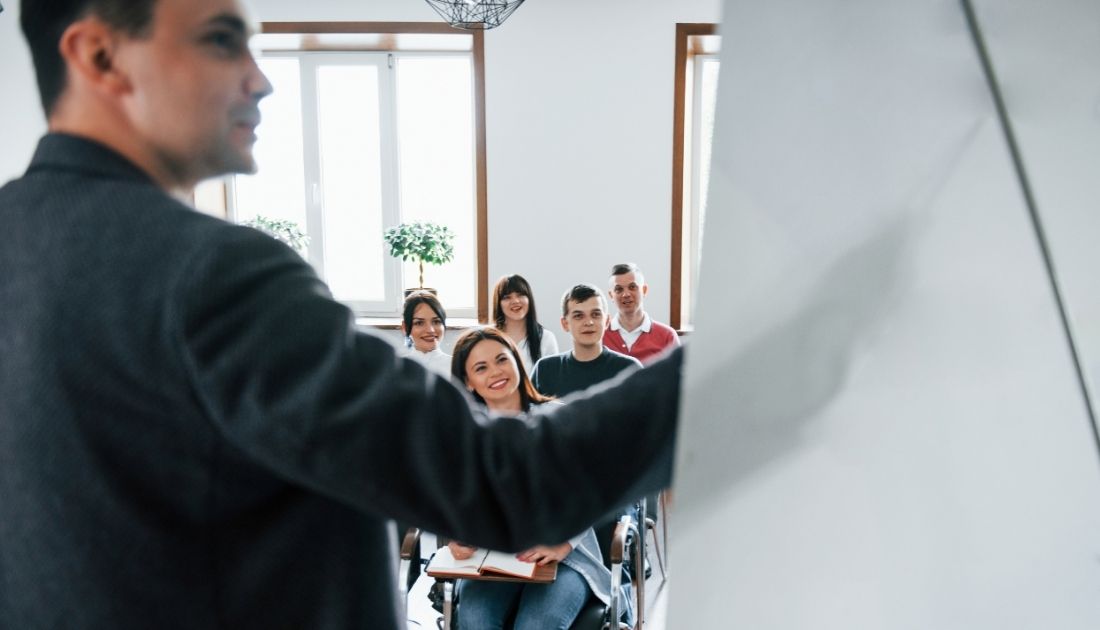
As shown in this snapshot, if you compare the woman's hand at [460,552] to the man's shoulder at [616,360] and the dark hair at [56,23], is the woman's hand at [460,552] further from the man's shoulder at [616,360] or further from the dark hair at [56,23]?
the dark hair at [56,23]

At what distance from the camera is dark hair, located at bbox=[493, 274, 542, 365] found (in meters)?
4.23

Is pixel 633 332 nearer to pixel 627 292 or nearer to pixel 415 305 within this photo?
pixel 627 292

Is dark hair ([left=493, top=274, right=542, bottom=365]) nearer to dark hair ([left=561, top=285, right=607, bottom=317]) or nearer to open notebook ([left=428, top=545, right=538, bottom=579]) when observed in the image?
dark hair ([left=561, top=285, right=607, bottom=317])

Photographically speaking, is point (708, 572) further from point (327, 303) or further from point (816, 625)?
point (327, 303)

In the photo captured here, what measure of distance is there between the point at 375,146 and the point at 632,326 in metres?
2.26

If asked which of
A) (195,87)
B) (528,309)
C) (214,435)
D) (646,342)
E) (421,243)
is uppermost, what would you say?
(195,87)

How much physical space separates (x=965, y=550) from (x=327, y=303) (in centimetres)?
32

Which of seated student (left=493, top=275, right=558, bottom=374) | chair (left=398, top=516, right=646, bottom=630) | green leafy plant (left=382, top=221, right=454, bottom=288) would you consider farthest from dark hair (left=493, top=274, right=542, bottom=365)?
chair (left=398, top=516, right=646, bottom=630)

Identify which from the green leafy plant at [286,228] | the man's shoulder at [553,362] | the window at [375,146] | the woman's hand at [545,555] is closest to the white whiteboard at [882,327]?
the woman's hand at [545,555]

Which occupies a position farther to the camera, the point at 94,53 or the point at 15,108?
the point at 15,108

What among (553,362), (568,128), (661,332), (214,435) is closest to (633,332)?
(661,332)

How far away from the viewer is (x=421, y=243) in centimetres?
503

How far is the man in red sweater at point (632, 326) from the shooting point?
4086mm

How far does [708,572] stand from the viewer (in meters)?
0.37
